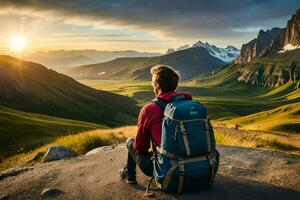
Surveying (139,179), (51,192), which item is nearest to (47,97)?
(139,179)

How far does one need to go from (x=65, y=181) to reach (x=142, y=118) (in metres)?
4.01

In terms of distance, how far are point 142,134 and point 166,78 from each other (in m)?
1.66

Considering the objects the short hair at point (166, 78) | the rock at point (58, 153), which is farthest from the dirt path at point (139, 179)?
the short hair at point (166, 78)

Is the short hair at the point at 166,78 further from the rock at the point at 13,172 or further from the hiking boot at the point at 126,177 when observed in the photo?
the rock at the point at 13,172

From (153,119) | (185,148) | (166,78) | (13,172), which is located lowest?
(13,172)

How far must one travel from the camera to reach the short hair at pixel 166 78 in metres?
11.1

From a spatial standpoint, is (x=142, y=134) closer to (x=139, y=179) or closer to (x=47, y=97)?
(x=139, y=179)

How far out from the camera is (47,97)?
150 metres

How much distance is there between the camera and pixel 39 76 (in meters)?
177

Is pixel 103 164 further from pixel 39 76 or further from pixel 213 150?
pixel 39 76

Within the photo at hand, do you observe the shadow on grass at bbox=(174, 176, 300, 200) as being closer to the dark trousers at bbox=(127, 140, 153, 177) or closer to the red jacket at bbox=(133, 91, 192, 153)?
the dark trousers at bbox=(127, 140, 153, 177)

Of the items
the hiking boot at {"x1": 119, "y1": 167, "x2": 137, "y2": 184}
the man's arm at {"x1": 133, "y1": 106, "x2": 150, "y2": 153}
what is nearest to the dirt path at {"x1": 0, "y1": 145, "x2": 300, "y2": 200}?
the hiking boot at {"x1": 119, "y1": 167, "x2": 137, "y2": 184}

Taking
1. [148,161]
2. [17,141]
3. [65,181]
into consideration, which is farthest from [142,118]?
[17,141]

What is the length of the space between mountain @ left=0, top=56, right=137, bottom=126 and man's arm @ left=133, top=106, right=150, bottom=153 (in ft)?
369
